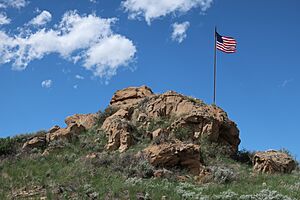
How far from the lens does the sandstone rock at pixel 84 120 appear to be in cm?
2695

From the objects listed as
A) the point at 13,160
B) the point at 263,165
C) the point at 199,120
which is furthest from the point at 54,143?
the point at 263,165

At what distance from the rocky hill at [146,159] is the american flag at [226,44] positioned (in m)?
4.06

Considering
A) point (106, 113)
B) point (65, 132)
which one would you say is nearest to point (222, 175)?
point (65, 132)

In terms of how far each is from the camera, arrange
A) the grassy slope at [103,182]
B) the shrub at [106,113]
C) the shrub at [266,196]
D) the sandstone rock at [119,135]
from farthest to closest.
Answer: the shrub at [106,113], the sandstone rock at [119,135], the grassy slope at [103,182], the shrub at [266,196]

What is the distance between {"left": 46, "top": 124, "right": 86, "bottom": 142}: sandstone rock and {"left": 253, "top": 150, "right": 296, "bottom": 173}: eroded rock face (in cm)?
885

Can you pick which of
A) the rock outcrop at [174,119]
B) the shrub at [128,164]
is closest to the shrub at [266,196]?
the shrub at [128,164]

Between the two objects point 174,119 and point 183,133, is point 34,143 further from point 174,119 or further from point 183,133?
point 183,133

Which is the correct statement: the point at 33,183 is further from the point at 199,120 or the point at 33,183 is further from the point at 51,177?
Answer: the point at 199,120

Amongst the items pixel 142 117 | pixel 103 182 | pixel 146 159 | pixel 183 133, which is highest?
pixel 142 117

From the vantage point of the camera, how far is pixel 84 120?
27.7 meters

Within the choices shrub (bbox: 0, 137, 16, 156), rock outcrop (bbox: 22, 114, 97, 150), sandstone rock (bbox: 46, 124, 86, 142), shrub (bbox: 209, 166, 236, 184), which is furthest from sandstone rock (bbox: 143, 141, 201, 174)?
shrub (bbox: 0, 137, 16, 156)

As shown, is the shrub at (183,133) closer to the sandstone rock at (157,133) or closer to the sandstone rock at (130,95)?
the sandstone rock at (157,133)

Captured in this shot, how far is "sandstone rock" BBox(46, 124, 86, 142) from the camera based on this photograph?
24.7m

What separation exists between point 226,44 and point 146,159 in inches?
426
